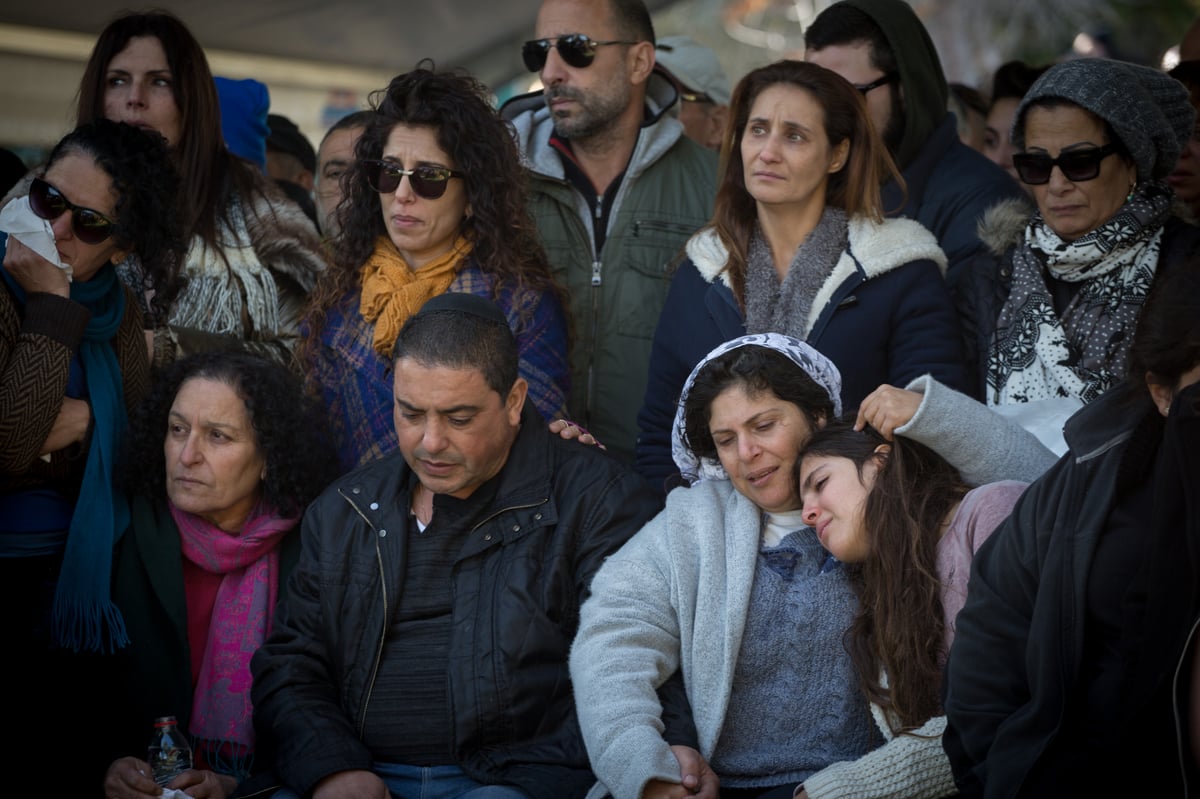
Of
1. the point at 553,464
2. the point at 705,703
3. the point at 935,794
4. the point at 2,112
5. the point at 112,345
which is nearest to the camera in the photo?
the point at 935,794

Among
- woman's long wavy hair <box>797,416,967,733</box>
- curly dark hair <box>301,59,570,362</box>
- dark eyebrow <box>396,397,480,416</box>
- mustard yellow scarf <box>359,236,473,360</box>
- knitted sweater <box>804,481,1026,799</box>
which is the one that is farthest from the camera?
curly dark hair <box>301,59,570,362</box>

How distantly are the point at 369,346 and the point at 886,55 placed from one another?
1.99 metres

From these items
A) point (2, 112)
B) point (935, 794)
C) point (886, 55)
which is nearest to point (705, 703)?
point (935, 794)

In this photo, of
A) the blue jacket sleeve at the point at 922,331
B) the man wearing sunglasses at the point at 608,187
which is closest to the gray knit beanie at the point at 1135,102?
the blue jacket sleeve at the point at 922,331

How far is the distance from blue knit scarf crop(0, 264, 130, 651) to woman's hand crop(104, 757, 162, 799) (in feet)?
1.19

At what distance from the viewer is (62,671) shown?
382 cm

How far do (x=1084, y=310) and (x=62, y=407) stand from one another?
9.33ft

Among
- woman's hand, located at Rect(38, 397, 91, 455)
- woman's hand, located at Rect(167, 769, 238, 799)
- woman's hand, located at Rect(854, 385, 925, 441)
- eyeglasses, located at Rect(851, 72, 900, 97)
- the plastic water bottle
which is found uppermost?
eyeglasses, located at Rect(851, 72, 900, 97)

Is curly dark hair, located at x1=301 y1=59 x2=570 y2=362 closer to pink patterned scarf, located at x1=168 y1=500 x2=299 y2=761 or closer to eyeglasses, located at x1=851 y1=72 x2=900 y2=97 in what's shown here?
pink patterned scarf, located at x1=168 y1=500 x2=299 y2=761

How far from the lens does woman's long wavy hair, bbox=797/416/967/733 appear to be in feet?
10.1

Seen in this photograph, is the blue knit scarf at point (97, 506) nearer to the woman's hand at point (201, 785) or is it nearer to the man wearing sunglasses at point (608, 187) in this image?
the woman's hand at point (201, 785)

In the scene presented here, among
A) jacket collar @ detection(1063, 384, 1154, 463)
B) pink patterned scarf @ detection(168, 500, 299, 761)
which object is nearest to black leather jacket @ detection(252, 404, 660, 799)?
pink patterned scarf @ detection(168, 500, 299, 761)

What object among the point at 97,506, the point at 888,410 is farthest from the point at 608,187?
the point at 97,506

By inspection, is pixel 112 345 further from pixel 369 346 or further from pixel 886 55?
pixel 886 55
